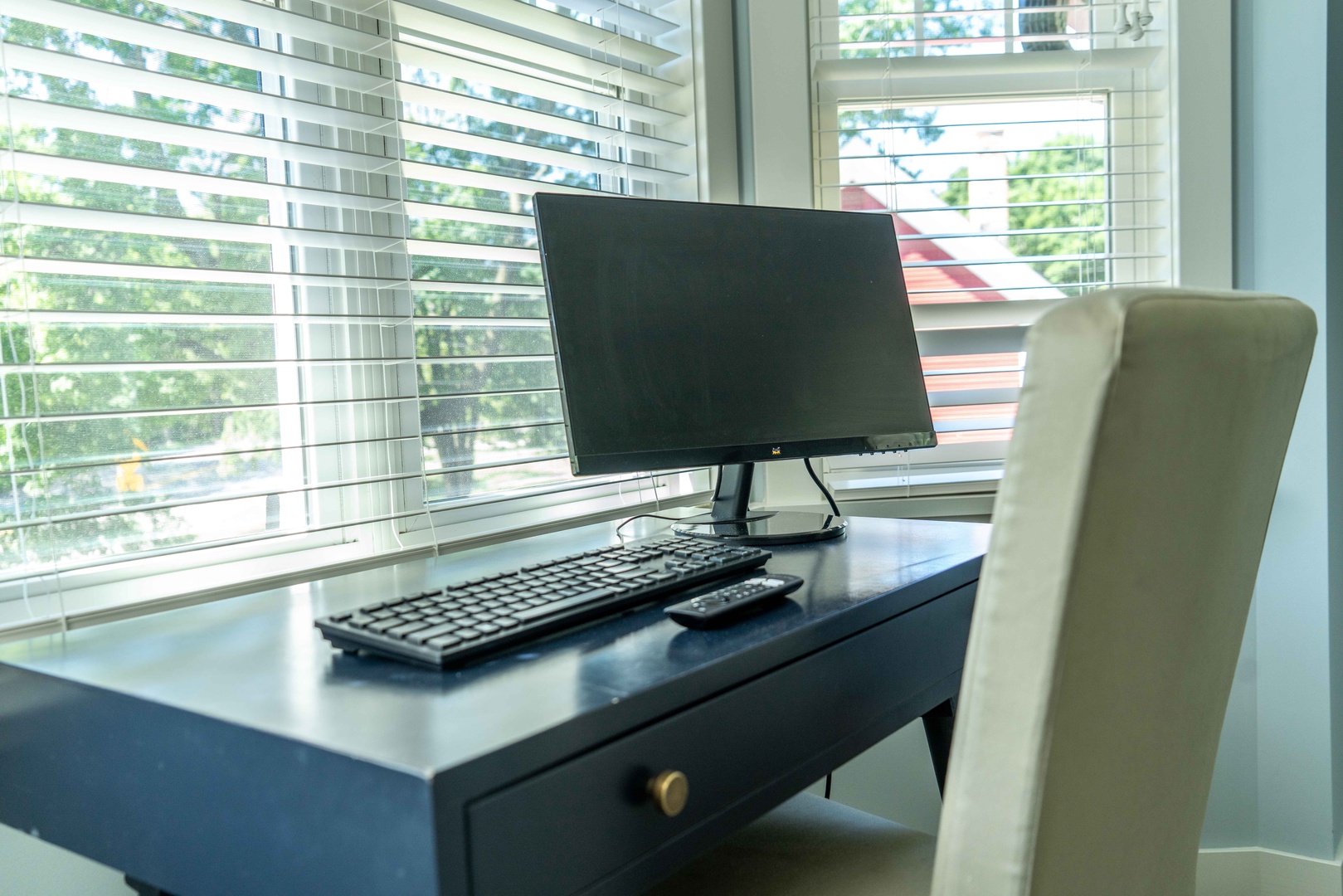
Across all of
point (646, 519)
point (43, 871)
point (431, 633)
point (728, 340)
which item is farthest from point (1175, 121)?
point (43, 871)

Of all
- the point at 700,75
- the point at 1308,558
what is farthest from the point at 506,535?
the point at 1308,558

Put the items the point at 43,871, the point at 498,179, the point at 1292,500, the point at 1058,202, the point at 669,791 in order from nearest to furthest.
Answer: the point at 669,791, the point at 43,871, the point at 498,179, the point at 1292,500, the point at 1058,202

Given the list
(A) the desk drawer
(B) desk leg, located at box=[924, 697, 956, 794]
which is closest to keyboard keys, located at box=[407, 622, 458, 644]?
(A) the desk drawer

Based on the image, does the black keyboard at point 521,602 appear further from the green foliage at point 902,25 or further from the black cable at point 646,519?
the green foliage at point 902,25

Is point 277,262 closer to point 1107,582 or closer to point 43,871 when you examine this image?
point 43,871

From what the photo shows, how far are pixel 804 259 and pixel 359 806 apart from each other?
1001 mm

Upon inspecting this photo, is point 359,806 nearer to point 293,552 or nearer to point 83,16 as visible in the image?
point 293,552

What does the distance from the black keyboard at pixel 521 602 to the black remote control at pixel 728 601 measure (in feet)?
0.18

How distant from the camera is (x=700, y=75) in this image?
1.79 metres

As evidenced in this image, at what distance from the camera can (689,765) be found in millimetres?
712

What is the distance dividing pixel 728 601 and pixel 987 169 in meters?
1.43

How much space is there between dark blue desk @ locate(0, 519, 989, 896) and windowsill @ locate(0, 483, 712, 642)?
96mm

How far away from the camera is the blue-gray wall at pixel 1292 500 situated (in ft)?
5.77

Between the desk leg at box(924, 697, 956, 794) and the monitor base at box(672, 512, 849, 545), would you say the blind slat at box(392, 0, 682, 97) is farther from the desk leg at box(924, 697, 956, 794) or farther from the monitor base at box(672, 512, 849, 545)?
the desk leg at box(924, 697, 956, 794)
